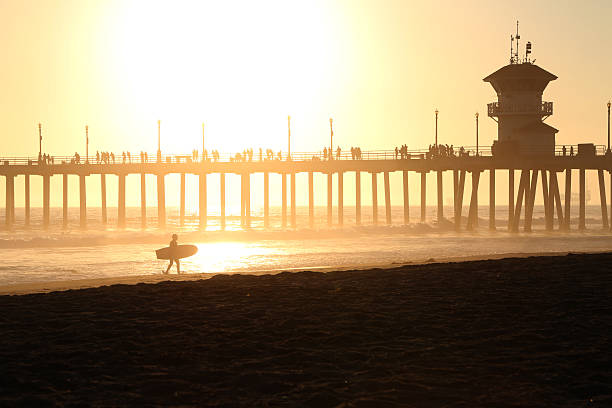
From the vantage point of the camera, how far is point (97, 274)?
83.9ft

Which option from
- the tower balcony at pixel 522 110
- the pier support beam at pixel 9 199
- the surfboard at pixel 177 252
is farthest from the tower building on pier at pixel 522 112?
the pier support beam at pixel 9 199

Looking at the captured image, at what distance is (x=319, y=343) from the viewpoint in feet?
34.1

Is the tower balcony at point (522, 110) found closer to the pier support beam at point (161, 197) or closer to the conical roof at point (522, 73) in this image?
the conical roof at point (522, 73)

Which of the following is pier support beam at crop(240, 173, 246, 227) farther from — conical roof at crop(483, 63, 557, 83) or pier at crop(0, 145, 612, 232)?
conical roof at crop(483, 63, 557, 83)

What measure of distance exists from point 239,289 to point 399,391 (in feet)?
21.5

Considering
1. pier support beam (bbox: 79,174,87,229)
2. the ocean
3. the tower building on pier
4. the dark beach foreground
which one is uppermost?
the tower building on pier

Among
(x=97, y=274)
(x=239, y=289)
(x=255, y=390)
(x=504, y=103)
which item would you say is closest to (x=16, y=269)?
(x=97, y=274)

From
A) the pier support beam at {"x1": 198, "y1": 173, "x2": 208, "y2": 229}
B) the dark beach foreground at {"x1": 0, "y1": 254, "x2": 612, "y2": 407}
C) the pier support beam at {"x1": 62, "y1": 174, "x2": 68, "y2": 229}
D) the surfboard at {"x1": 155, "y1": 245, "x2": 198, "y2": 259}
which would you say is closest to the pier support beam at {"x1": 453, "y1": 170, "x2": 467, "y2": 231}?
the pier support beam at {"x1": 198, "y1": 173, "x2": 208, "y2": 229}

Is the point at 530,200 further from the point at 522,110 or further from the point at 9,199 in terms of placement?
the point at 9,199

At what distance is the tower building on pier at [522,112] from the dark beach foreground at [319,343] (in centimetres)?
3360

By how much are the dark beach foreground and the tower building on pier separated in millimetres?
33604

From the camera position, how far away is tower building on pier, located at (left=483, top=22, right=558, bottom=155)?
156 ft

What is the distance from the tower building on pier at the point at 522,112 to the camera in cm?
4747

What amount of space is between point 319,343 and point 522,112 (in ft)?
132
